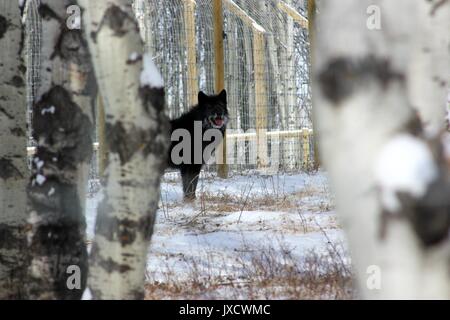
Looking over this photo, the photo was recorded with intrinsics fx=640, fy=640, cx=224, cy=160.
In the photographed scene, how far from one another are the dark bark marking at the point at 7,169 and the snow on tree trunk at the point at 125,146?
4.88 ft

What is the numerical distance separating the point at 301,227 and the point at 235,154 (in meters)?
8.56

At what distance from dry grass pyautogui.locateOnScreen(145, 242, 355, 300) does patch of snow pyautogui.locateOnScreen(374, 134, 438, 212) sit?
2041mm

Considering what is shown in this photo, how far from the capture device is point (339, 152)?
1.74 meters

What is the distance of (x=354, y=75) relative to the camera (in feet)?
5.63

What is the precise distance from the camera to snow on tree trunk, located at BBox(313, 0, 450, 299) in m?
1.62

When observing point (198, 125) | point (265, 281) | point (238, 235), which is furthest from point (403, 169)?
point (198, 125)

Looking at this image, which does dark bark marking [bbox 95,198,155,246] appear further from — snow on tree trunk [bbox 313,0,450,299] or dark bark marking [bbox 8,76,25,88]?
dark bark marking [bbox 8,76,25,88]

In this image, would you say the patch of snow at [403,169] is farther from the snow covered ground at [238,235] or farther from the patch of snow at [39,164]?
the snow covered ground at [238,235]

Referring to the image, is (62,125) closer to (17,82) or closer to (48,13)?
(48,13)

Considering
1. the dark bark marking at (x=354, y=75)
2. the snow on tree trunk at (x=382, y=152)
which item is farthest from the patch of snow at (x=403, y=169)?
the dark bark marking at (x=354, y=75)

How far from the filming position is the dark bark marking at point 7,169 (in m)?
3.98

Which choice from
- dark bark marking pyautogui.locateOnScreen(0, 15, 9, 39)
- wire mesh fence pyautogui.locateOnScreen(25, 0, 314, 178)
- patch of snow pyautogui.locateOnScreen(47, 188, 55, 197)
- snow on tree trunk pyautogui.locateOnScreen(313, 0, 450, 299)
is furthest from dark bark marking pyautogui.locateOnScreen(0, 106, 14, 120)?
wire mesh fence pyautogui.locateOnScreen(25, 0, 314, 178)
